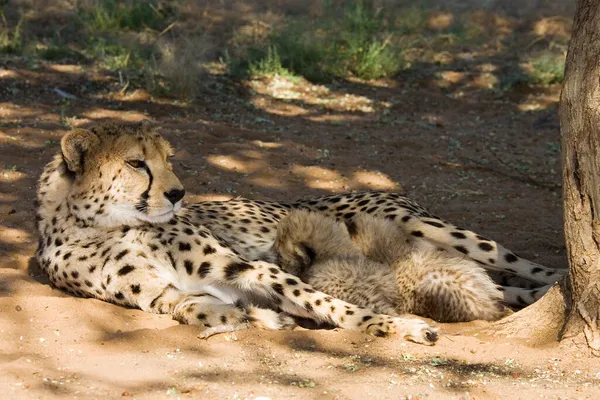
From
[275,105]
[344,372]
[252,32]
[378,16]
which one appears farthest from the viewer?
[378,16]

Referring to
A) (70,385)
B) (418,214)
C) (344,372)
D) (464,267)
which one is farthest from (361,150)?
(70,385)

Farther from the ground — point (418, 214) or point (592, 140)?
point (592, 140)

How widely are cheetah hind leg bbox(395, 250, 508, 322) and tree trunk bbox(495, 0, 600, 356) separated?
643mm

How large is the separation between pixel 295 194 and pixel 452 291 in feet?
6.54

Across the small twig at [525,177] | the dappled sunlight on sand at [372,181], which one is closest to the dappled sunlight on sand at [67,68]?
the dappled sunlight on sand at [372,181]

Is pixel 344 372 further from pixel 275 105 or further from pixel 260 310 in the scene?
pixel 275 105

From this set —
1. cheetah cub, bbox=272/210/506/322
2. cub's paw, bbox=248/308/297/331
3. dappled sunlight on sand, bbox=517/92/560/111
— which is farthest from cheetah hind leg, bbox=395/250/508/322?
dappled sunlight on sand, bbox=517/92/560/111

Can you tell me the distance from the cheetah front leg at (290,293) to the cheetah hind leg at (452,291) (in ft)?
0.84

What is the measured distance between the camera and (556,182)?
21.4 ft

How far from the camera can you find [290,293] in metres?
4.05

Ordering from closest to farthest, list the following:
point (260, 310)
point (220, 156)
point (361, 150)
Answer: point (260, 310) < point (220, 156) < point (361, 150)

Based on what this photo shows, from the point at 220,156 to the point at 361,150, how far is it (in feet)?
3.81

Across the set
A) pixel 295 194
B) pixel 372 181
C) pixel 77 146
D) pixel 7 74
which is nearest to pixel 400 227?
pixel 295 194

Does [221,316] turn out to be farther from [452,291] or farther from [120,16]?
[120,16]
